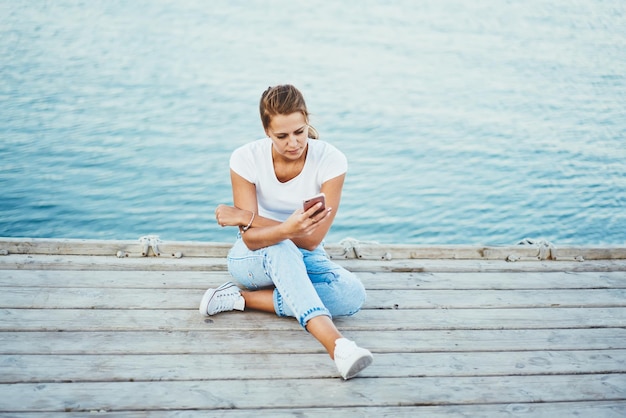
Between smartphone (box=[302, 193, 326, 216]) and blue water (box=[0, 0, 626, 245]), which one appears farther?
blue water (box=[0, 0, 626, 245])

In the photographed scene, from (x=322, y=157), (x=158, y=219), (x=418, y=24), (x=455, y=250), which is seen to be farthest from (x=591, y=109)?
(x=322, y=157)

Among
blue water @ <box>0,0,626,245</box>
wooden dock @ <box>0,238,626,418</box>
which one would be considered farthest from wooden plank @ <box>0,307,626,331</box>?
blue water @ <box>0,0,626,245</box>

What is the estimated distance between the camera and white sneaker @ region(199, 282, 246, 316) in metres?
3.31

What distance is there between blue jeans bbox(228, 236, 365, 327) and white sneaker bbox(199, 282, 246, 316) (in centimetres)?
11

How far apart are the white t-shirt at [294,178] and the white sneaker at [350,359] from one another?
0.91 metres

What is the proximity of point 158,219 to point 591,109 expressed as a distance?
794cm

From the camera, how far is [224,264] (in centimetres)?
396

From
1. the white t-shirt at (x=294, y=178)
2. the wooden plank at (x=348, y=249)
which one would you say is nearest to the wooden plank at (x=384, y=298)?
the wooden plank at (x=348, y=249)

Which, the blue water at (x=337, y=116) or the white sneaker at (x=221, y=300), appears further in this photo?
the blue water at (x=337, y=116)

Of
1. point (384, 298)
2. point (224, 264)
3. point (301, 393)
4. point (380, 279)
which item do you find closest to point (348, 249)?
point (380, 279)

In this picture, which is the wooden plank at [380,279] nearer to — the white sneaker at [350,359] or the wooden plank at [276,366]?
the wooden plank at [276,366]

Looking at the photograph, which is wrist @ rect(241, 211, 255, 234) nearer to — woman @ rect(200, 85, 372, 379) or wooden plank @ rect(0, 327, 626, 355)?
woman @ rect(200, 85, 372, 379)

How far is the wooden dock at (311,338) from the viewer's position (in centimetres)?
273

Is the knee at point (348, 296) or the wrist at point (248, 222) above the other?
the wrist at point (248, 222)
